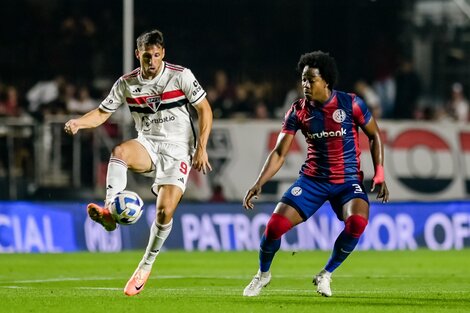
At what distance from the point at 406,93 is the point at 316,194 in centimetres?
1426

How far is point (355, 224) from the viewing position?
11.8 meters

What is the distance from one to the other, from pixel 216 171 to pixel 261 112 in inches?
96.1

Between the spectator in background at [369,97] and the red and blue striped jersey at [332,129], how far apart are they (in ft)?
42.1

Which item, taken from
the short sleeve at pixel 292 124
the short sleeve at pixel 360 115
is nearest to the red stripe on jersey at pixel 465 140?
the short sleeve at pixel 360 115

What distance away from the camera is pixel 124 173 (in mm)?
11898

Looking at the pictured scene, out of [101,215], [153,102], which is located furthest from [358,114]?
[101,215]

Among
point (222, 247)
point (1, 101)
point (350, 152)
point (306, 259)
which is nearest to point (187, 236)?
point (222, 247)

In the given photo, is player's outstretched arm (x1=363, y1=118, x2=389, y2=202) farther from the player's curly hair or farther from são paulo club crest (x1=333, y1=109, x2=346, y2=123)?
the player's curly hair

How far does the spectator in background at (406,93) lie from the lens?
25.8 meters

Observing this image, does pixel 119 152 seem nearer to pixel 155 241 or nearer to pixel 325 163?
pixel 155 241

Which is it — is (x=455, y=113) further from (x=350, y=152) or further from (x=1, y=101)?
(x=350, y=152)

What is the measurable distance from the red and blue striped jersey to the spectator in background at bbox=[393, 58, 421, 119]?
1388 centimetres

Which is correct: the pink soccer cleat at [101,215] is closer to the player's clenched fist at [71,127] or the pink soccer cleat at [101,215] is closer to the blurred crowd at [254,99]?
the player's clenched fist at [71,127]

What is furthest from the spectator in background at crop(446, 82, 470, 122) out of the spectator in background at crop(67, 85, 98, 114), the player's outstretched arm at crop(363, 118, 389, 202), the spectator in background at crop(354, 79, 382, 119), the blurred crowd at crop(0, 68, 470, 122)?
the player's outstretched arm at crop(363, 118, 389, 202)
